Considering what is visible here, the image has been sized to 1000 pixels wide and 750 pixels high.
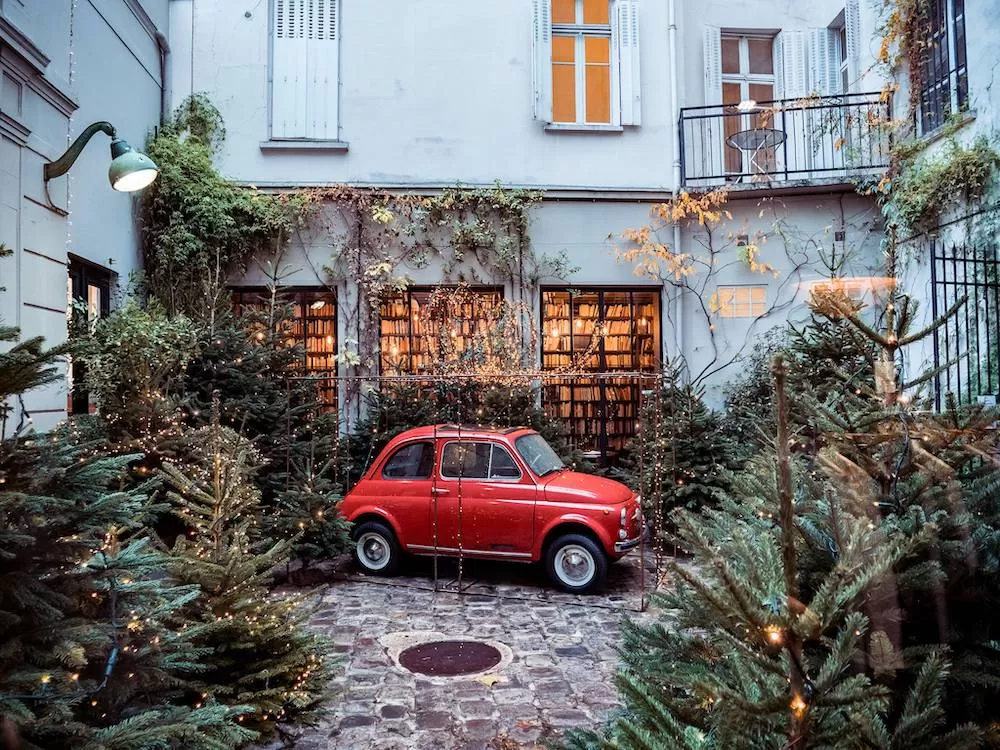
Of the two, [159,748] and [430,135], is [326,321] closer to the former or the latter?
[430,135]

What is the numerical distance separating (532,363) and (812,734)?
411 inches

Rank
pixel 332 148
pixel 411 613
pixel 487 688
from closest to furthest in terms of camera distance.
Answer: pixel 487 688, pixel 411 613, pixel 332 148

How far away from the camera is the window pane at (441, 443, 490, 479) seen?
28.1 feet

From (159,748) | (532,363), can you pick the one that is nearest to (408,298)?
(532,363)

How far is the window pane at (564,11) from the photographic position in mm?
12766

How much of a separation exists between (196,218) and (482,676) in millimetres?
8808

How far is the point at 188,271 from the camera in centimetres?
1127

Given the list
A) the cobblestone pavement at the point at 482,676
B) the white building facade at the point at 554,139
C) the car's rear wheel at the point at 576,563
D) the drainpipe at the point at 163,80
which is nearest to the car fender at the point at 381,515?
the cobblestone pavement at the point at 482,676

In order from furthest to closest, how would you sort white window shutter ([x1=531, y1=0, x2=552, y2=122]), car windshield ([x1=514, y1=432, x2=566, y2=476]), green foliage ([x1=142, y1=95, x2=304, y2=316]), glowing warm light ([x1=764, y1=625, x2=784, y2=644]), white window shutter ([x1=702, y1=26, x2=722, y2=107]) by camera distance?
white window shutter ([x1=702, y1=26, x2=722, y2=107])
white window shutter ([x1=531, y1=0, x2=552, y2=122])
green foliage ([x1=142, y1=95, x2=304, y2=316])
car windshield ([x1=514, y1=432, x2=566, y2=476])
glowing warm light ([x1=764, y1=625, x2=784, y2=644])

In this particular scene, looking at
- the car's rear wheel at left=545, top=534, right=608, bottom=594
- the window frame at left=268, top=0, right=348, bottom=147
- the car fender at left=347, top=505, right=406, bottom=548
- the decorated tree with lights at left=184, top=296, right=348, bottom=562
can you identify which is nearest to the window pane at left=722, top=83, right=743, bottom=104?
the window frame at left=268, top=0, right=348, bottom=147

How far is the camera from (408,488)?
8.68 m

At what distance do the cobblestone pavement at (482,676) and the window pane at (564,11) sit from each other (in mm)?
9726

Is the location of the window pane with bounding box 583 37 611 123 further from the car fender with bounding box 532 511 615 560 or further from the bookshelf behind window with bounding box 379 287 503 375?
the car fender with bounding box 532 511 615 560

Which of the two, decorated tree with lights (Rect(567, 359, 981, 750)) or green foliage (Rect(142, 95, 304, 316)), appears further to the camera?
green foliage (Rect(142, 95, 304, 316))
